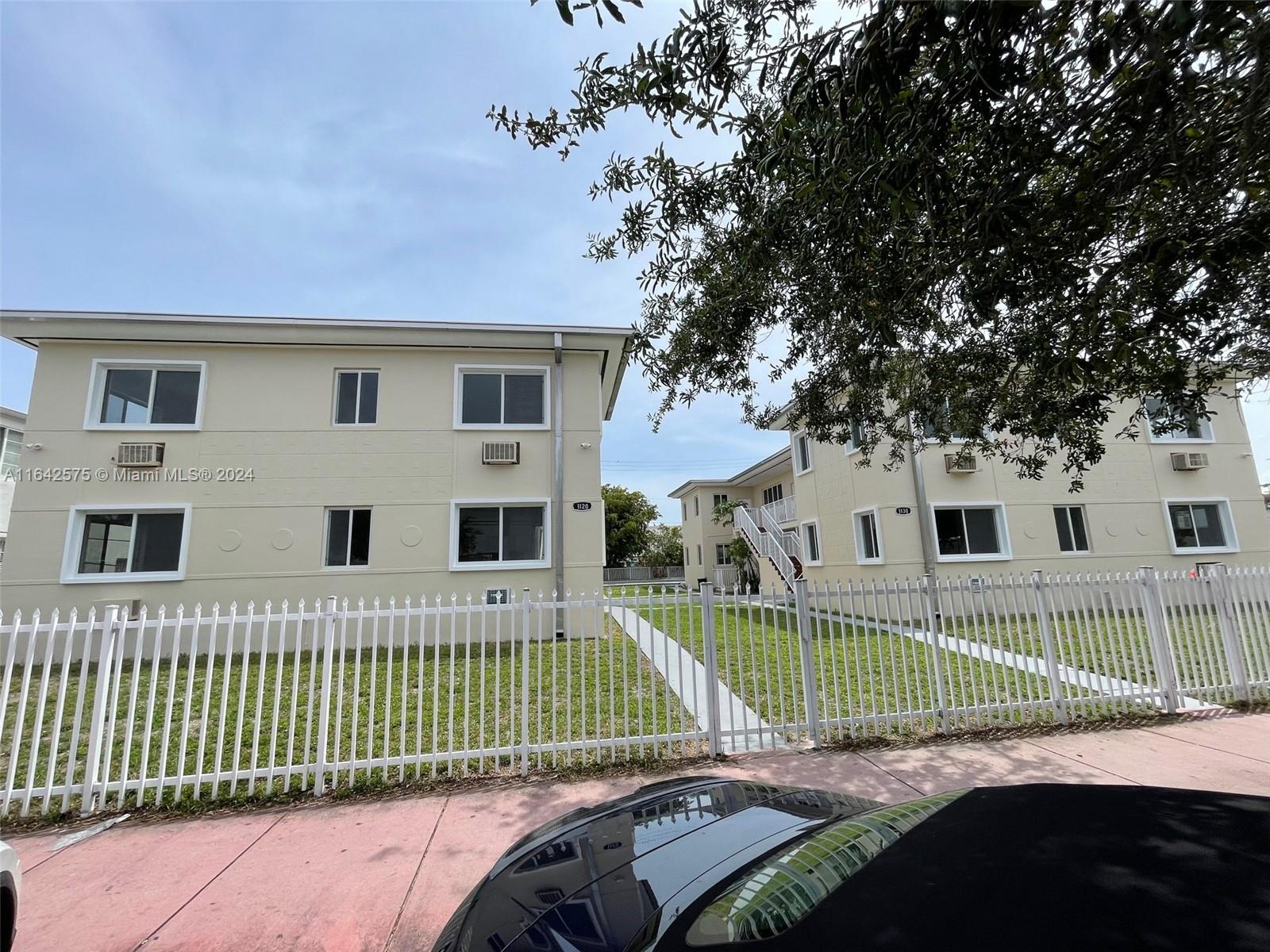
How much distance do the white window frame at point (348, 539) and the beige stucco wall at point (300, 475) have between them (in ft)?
0.23

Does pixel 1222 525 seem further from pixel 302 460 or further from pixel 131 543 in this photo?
pixel 131 543

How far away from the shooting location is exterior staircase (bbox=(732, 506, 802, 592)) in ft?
60.4

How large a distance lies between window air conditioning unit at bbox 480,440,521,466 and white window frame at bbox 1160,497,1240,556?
16.6 meters

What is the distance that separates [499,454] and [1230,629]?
11115mm

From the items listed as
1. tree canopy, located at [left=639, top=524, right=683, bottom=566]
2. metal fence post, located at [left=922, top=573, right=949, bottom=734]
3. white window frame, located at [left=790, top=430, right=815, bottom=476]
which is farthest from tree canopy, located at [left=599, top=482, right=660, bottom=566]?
metal fence post, located at [left=922, top=573, right=949, bottom=734]

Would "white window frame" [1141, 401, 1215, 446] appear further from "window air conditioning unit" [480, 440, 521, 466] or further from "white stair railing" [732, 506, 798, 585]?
"window air conditioning unit" [480, 440, 521, 466]

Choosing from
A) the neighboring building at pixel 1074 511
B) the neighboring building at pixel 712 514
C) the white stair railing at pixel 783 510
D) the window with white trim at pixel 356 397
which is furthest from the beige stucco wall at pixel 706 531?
the window with white trim at pixel 356 397

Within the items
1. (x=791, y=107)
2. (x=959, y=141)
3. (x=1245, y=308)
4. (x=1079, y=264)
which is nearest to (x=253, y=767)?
(x=791, y=107)

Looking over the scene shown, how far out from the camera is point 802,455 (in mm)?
18453

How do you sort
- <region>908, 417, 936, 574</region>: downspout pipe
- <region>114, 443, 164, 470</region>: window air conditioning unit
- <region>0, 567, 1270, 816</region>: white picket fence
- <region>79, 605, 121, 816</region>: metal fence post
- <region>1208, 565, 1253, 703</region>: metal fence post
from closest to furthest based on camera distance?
<region>79, 605, 121, 816</region>: metal fence post, <region>0, 567, 1270, 816</region>: white picket fence, <region>1208, 565, 1253, 703</region>: metal fence post, <region>114, 443, 164, 470</region>: window air conditioning unit, <region>908, 417, 936, 574</region>: downspout pipe

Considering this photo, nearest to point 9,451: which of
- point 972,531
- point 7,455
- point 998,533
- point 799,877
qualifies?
point 7,455

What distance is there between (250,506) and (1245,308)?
14313 millimetres

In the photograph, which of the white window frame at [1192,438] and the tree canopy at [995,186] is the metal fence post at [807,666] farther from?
the white window frame at [1192,438]

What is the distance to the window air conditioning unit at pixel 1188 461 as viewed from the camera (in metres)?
14.3
